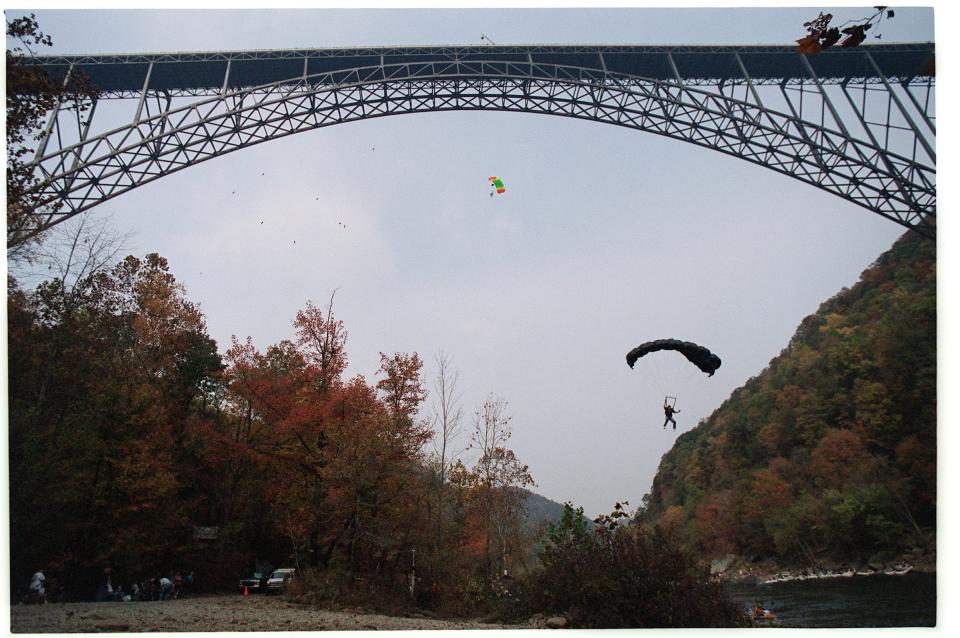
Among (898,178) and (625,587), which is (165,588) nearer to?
(625,587)

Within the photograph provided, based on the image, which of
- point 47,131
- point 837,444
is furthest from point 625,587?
point 837,444

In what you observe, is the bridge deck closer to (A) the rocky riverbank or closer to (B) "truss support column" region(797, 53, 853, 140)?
(B) "truss support column" region(797, 53, 853, 140)

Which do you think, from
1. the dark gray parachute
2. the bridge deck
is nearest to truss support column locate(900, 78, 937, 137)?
the bridge deck

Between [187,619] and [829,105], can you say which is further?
[829,105]

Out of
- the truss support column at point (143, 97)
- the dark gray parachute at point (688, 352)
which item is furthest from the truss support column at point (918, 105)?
the truss support column at point (143, 97)

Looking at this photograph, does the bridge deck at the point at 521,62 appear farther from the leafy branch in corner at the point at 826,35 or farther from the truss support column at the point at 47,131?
the leafy branch in corner at the point at 826,35

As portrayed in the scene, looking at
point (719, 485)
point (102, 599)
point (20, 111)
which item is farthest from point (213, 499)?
point (719, 485)
